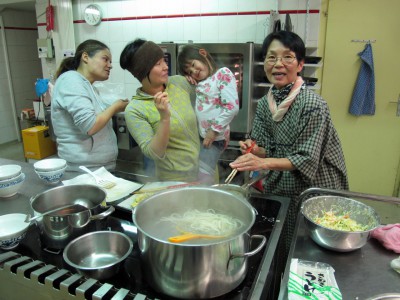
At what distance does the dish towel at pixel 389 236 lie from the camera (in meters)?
1.16

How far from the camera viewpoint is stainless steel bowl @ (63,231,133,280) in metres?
1.01

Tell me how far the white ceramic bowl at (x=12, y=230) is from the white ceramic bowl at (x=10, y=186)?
252mm

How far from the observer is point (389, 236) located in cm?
118

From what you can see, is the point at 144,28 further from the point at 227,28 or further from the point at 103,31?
the point at 227,28

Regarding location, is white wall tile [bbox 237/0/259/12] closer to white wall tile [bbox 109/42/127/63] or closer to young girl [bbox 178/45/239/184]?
young girl [bbox 178/45/239/184]

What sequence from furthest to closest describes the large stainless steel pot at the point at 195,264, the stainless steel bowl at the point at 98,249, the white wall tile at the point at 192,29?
the white wall tile at the point at 192,29 → the stainless steel bowl at the point at 98,249 → the large stainless steel pot at the point at 195,264

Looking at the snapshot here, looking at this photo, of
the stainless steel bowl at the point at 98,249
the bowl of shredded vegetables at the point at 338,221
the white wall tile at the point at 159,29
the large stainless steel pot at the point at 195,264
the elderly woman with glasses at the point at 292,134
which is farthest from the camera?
the white wall tile at the point at 159,29

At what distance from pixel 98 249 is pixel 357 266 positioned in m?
0.89

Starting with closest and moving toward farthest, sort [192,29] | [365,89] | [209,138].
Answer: [209,138] < [365,89] < [192,29]

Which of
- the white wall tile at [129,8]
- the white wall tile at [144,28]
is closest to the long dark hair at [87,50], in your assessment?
the white wall tile at [144,28]

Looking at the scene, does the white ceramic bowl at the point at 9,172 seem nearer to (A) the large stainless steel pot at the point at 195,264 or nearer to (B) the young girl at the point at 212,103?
(A) the large stainless steel pot at the point at 195,264

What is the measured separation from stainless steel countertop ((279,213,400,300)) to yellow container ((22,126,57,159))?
388 cm

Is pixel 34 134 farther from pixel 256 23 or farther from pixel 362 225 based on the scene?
pixel 362 225

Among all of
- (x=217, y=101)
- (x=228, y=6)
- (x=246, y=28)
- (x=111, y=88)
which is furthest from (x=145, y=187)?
(x=111, y=88)
